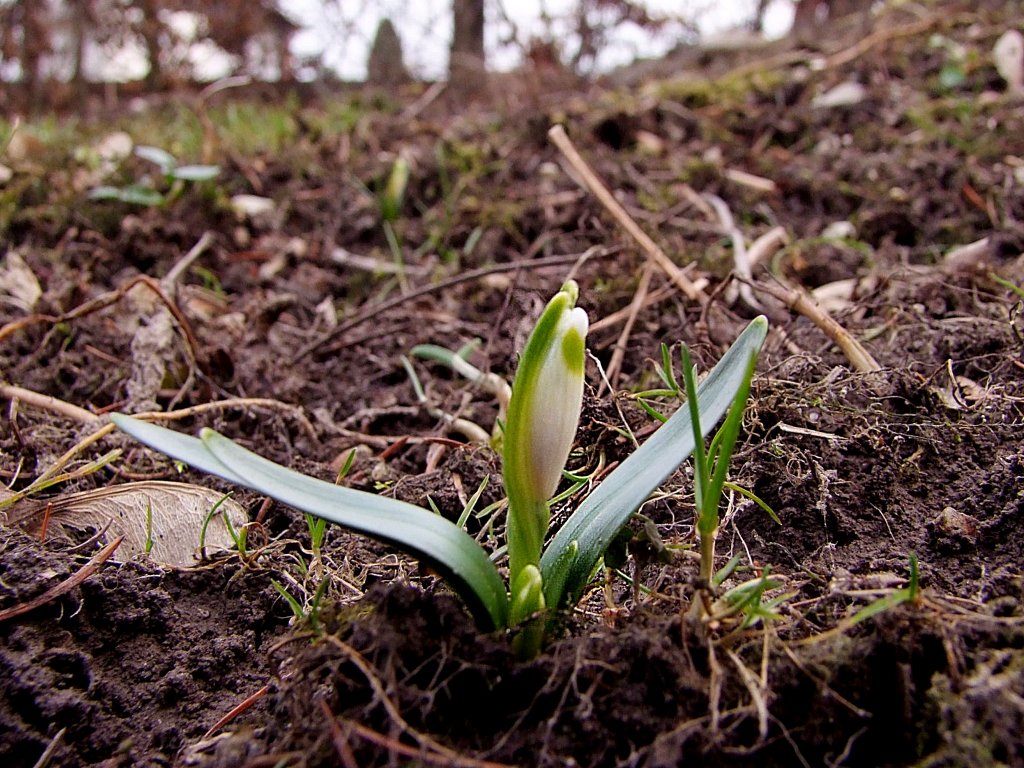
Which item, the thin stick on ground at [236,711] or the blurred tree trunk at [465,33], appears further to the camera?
the blurred tree trunk at [465,33]

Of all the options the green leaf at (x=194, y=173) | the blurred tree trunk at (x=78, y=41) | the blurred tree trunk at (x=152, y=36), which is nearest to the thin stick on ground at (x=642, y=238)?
the green leaf at (x=194, y=173)

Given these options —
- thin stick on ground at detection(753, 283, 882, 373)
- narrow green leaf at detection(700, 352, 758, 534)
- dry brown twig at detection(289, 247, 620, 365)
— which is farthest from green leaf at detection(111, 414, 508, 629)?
dry brown twig at detection(289, 247, 620, 365)

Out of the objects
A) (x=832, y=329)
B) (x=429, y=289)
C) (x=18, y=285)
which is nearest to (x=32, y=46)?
(x=18, y=285)

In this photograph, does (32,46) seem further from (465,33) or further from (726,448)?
(726,448)

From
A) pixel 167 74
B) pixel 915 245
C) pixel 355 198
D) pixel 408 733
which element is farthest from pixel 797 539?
pixel 167 74

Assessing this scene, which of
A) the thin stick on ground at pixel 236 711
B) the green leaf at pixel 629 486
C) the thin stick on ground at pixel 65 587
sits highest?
the green leaf at pixel 629 486

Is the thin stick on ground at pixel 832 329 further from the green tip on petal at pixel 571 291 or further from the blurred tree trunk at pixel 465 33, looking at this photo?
the blurred tree trunk at pixel 465 33

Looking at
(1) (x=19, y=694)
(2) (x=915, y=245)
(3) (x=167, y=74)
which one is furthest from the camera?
(3) (x=167, y=74)

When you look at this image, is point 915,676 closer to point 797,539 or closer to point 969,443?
point 797,539
